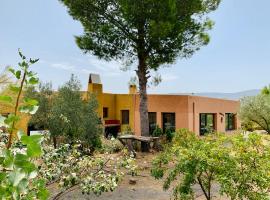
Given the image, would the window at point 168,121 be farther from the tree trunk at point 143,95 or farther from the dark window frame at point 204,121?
the tree trunk at point 143,95

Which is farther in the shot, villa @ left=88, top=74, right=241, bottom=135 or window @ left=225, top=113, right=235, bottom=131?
window @ left=225, top=113, right=235, bottom=131

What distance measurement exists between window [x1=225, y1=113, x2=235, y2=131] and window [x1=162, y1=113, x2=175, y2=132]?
10298 mm

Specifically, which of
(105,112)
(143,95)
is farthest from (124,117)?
(143,95)

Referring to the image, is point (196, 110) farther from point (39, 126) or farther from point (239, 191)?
Result: point (239, 191)

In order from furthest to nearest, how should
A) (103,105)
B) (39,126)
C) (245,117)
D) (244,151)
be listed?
1. (245,117)
2. (103,105)
3. (39,126)
4. (244,151)

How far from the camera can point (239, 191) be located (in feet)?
23.0

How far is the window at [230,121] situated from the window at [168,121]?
405 inches

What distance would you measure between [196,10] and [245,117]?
14736 mm

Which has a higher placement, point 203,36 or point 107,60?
point 203,36

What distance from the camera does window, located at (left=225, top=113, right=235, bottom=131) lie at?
36.7 meters

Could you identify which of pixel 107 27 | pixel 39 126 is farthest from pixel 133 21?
pixel 39 126

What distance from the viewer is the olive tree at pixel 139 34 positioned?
23631mm

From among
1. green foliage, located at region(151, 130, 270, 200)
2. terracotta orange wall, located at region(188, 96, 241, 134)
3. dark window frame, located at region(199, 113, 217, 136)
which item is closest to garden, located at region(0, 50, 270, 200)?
green foliage, located at region(151, 130, 270, 200)

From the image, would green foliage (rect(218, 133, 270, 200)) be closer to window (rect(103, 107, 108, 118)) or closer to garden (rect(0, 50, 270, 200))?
garden (rect(0, 50, 270, 200))
